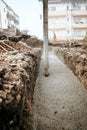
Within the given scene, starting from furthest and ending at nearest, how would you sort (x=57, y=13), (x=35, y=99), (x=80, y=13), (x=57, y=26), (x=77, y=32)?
(x=77, y=32)
(x=80, y=13)
(x=57, y=26)
(x=57, y=13)
(x=35, y=99)

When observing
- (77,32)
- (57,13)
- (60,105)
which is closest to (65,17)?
(57,13)

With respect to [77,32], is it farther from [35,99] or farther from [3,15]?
[35,99]

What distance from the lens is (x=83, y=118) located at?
621 centimetres

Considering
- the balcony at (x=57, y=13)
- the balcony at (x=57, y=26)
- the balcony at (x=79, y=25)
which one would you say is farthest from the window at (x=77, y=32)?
the balcony at (x=57, y=13)

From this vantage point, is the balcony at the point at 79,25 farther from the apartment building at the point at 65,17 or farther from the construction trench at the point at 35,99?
the construction trench at the point at 35,99

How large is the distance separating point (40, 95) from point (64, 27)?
30916 millimetres

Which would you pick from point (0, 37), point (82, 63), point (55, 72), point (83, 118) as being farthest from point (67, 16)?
point (83, 118)

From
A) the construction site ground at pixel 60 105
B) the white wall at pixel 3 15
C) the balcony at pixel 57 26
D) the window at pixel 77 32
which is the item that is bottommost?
the construction site ground at pixel 60 105

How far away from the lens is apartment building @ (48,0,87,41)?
38.1m

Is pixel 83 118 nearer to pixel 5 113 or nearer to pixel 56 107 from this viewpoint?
pixel 56 107

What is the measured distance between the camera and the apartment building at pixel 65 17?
38125 millimetres

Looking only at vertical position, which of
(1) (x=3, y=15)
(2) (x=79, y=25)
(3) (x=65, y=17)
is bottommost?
(2) (x=79, y=25)

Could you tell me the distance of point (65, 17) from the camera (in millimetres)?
38156

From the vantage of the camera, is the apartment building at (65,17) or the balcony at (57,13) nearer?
the balcony at (57,13)
